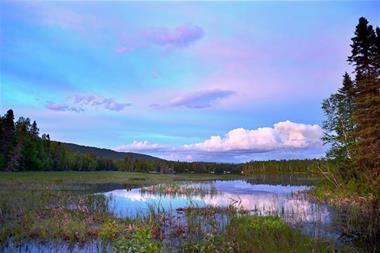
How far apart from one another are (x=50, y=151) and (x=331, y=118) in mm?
85786

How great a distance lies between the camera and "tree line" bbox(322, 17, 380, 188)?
34.7m

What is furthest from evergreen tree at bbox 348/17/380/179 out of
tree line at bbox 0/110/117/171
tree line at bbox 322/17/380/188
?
tree line at bbox 0/110/117/171

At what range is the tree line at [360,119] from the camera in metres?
34.7

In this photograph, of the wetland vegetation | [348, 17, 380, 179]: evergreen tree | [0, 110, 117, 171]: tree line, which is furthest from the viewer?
[0, 110, 117, 171]: tree line

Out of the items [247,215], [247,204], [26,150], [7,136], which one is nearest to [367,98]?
[247,204]

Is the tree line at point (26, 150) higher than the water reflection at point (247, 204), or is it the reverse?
the tree line at point (26, 150)

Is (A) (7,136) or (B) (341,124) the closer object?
(B) (341,124)

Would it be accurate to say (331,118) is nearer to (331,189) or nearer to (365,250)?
(331,189)

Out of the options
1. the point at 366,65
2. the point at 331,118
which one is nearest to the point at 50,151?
the point at 331,118

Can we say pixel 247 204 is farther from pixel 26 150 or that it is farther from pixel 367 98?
pixel 26 150

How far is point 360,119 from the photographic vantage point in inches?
1430

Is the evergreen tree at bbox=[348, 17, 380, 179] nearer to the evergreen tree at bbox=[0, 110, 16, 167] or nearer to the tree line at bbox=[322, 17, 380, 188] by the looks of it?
the tree line at bbox=[322, 17, 380, 188]

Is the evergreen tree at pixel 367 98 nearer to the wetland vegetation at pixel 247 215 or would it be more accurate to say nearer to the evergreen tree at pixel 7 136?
the wetland vegetation at pixel 247 215

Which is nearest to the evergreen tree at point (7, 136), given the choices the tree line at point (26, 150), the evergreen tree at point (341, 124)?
the tree line at point (26, 150)
